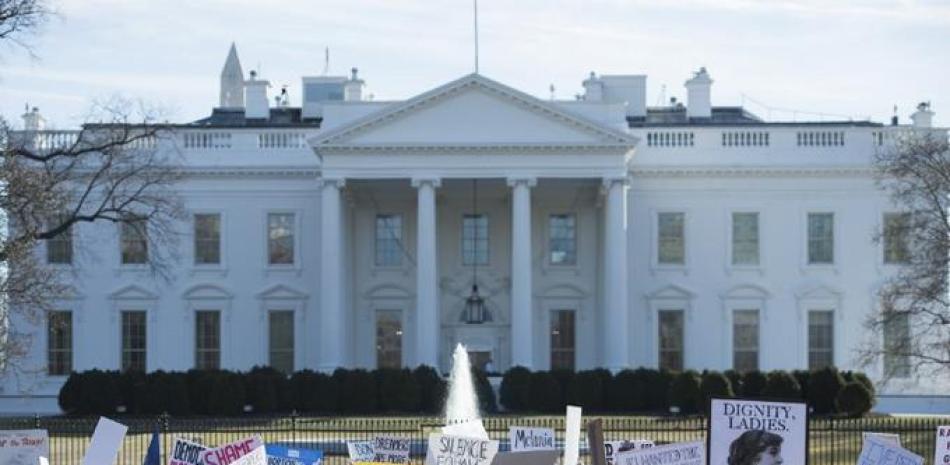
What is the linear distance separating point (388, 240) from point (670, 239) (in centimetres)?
922

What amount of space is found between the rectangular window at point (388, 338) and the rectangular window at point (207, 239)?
5.65m

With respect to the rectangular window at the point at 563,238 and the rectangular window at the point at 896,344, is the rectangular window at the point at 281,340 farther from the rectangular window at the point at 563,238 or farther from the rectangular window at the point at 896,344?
the rectangular window at the point at 896,344

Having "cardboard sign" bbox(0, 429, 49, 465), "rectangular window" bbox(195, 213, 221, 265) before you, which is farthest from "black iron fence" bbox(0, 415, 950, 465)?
"rectangular window" bbox(195, 213, 221, 265)

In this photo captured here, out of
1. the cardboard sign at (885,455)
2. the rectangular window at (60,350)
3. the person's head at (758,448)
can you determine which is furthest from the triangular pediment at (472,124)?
the person's head at (758,448)

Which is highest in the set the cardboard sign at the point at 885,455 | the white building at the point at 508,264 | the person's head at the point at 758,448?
the white building at the point at 508,264

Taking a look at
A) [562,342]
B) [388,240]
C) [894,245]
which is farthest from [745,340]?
[388,240]

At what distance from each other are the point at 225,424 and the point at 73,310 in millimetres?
16197

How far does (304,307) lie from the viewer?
5469 centimetres

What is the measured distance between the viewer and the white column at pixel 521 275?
166 feet

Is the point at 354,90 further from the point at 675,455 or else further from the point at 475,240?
the point at 675,455

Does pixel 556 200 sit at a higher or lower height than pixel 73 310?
higher

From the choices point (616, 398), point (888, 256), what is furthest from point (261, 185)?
point (888, 256)

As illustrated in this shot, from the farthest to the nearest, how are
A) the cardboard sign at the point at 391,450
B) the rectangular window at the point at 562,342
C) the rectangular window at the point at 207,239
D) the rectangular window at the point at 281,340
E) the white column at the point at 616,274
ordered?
the rectangular window at the point at 562,342 < the rectangular window at the point at 207,239 < the rectangular window at the point at 281,340 < the white column at the point at 616,274 < the cardboard sign at the point at 391,450

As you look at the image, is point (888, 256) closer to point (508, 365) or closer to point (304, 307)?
point (508, 365)
